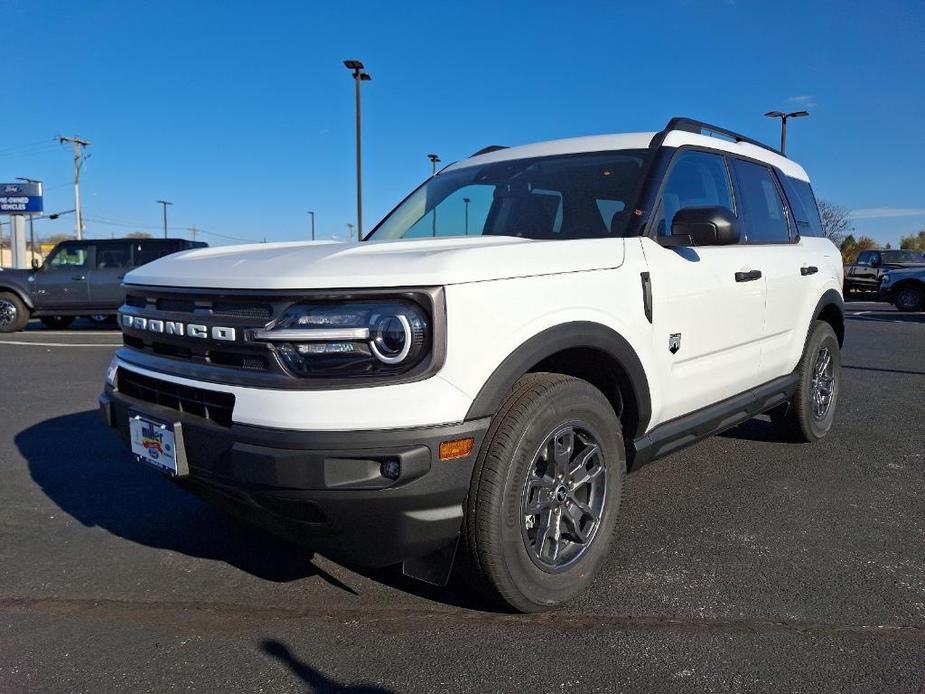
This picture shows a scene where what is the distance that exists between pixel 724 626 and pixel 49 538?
10.0ft

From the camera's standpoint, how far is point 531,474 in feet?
8.07

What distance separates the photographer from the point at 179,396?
95.9 inches

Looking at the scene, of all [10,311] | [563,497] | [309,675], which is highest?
[10,311]

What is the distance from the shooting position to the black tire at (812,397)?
4.61m

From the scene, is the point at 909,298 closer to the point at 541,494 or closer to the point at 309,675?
the point at 541,494

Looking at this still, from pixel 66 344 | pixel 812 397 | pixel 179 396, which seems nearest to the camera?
pixel 179 396

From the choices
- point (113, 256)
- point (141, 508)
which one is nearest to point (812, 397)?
point (141, 508)

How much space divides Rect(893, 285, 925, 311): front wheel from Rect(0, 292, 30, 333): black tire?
21.5 metres

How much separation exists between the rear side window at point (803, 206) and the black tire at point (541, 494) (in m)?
2.75

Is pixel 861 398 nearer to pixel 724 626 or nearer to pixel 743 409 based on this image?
pixel 743 409

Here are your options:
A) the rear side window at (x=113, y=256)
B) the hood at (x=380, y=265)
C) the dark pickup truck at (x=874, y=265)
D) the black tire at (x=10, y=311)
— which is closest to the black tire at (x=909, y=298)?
the dark pickup truck at (x=874, y=265)

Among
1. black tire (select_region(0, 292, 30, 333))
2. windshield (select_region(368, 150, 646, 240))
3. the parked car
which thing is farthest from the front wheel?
black tire (select_region(0, 292, 30, 333))

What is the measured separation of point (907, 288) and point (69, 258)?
2068 centimetres

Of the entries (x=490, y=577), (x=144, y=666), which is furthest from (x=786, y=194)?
(x=144, y=666)
